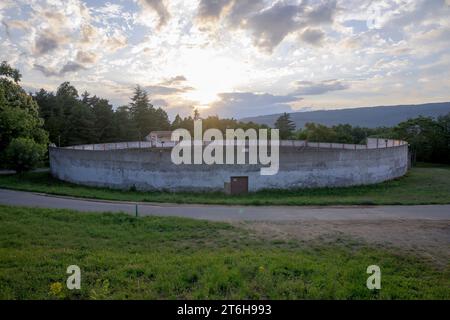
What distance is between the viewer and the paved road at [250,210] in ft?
46.0

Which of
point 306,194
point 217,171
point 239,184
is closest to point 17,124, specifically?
point 217,171

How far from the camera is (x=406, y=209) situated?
15.7m

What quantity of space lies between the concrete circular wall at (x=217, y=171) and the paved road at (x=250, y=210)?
3664 millimetres

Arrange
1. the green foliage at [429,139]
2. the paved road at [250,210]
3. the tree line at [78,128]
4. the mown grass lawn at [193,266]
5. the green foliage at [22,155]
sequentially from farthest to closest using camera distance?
1. the green foliage at [429,139]
2. the tree line at [78,128]
3. the green foliage at [22,155]
4. the paved road at [250,210]
5. the mown grass lawn at [193,266]

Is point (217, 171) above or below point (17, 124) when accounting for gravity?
below

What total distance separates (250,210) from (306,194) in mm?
5773

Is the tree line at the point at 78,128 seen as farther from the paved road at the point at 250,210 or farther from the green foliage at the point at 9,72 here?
the paved road at the point at 250,210

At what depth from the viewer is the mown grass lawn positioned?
19.0ft

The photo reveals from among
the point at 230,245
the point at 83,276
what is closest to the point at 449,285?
the point at 230,245

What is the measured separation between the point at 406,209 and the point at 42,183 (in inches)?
940

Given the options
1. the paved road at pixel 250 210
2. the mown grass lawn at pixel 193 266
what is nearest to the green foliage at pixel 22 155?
the paved road at pixel 250 210

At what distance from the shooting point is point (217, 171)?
20469mm


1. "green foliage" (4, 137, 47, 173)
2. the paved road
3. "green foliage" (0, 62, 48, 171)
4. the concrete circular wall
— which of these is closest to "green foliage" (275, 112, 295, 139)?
the concrete circular wall

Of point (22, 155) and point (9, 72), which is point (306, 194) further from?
point (9, 72)
